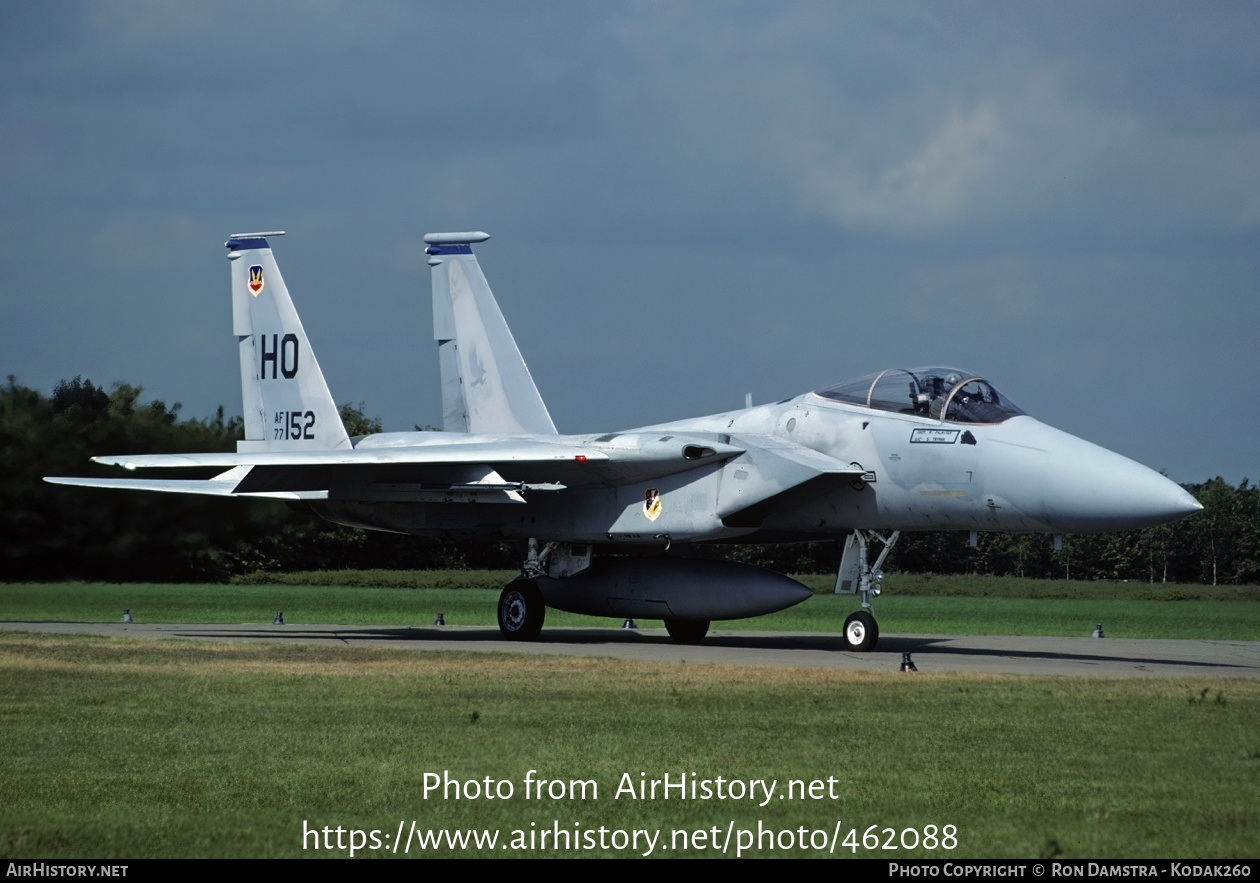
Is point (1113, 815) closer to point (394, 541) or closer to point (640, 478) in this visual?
point (640, 478)

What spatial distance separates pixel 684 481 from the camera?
1644cm

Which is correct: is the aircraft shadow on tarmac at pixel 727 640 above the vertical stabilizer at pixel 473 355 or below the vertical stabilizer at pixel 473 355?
below

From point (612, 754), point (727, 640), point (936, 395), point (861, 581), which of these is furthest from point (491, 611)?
point (612, 754)

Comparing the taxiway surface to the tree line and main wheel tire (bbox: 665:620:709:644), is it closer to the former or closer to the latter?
main wheel tire (bbox: 665:620:709:644)

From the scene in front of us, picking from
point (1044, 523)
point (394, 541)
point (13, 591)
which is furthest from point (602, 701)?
point (394, 541)

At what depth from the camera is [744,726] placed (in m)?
8.52

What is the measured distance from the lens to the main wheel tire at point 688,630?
1767cm

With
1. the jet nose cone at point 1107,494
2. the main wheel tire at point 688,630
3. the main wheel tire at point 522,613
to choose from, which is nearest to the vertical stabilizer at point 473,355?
the main wheel tire at point 522,613

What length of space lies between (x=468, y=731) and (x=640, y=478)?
346 inches

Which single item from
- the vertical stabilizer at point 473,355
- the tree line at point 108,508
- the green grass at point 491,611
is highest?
the vertical stabilizer at point 473,355

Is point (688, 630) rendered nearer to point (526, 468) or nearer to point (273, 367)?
point (526, 468)

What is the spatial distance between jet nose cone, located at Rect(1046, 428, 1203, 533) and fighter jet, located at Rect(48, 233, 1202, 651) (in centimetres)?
2

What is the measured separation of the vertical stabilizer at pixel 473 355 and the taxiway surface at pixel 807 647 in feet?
11.0

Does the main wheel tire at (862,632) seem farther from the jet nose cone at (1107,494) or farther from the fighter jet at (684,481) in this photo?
the jet nose cone at (1107,494)
